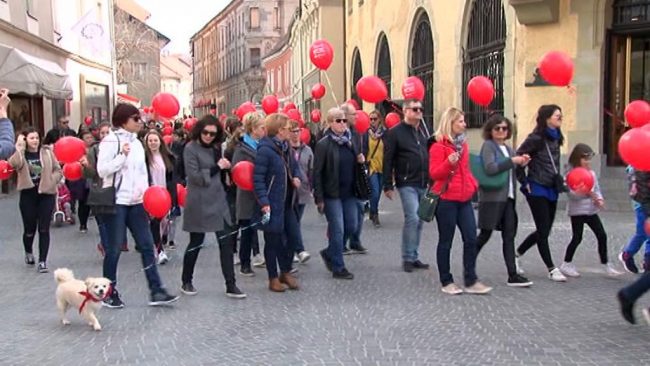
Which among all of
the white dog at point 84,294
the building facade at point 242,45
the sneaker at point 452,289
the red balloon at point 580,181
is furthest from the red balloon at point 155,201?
the building facade at point 242,45

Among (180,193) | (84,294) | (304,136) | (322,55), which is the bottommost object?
(84,294)

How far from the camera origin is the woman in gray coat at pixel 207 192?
677 centimetres

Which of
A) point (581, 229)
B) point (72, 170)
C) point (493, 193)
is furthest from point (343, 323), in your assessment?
point (72, 170)

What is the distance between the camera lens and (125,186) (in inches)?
251

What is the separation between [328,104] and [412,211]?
75.7 feet

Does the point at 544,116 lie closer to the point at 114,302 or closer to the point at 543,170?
the point at 543,170

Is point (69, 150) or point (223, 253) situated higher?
point (69, 150)

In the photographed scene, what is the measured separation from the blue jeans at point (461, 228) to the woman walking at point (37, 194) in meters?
4.41

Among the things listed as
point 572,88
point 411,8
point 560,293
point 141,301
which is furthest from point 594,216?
point 411,8

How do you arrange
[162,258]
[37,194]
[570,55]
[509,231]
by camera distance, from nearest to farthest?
[509,231]
[37,194]
[162,258]
[570,55]

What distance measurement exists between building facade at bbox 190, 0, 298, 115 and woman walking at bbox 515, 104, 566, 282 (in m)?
55.4

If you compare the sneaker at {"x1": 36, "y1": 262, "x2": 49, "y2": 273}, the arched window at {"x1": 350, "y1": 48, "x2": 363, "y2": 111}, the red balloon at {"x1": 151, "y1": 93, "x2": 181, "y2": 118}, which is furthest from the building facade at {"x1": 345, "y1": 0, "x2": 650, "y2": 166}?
the arched window at {"x1": 350, "y1": 48, "x2": 363, "y2": 111}

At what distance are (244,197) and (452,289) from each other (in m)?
2.30

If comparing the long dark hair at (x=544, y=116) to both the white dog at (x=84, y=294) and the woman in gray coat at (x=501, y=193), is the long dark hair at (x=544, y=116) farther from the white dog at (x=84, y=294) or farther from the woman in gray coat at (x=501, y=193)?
the white dog at (x=84, y=294)
